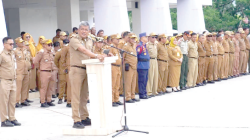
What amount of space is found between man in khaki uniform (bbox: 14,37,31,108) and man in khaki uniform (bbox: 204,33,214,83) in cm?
732

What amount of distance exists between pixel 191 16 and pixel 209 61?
621 cm

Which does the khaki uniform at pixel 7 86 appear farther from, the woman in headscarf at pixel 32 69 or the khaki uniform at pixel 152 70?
the khaki uniform at pixel 152 70

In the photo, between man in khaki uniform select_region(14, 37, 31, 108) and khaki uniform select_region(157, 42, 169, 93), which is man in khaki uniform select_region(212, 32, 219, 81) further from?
man in khaki uniform select_region(14, 37, 31, 108)

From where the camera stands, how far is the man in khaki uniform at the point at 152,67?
14.0 metres

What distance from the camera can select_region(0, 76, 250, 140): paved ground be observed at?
26.9 feet

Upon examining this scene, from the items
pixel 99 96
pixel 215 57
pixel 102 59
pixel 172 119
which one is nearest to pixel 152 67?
pixel 172 119

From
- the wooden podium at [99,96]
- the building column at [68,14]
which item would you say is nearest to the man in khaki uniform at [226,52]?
the building column at [68,14]

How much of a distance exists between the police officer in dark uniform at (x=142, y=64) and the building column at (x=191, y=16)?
407 inches

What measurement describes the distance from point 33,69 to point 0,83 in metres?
4.85

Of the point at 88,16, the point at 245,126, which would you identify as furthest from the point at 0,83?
the point at 88,16

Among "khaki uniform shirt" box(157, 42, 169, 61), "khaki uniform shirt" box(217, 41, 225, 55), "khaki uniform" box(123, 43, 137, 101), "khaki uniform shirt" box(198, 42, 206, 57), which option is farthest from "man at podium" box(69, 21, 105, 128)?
"khaki uniform shirt" box(217, 41, 225, 55)

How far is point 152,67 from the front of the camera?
1407 centimetres

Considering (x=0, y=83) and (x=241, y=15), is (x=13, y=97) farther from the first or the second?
(x=241, y=15)

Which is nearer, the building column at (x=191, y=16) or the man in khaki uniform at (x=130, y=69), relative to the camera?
the man in khaki uniform at (x=130, y=69)
